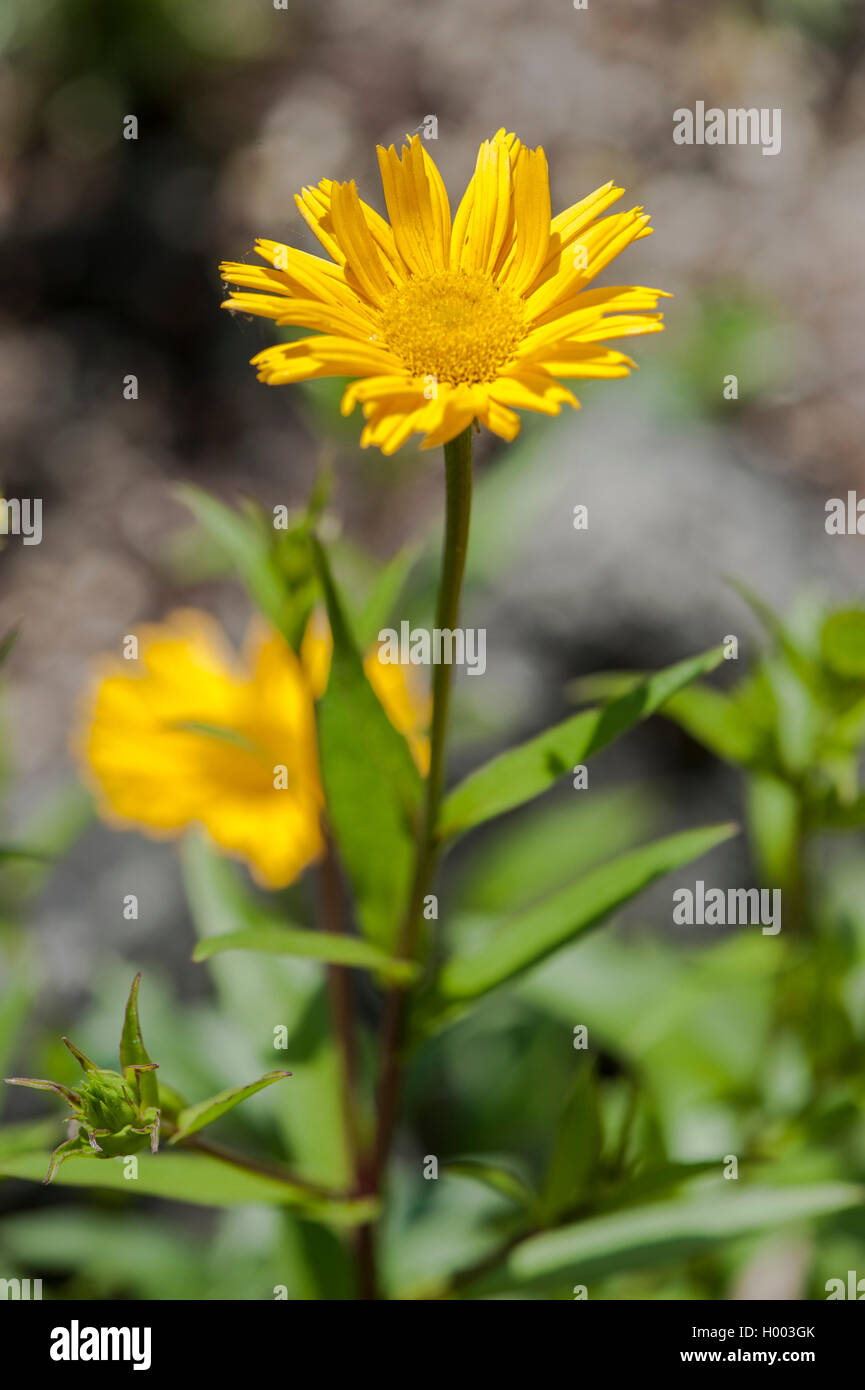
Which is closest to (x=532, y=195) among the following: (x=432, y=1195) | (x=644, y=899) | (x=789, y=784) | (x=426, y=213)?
(x=426, y=213)

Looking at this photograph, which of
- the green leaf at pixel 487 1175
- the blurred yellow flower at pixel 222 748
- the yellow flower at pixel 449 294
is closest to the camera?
the yellow flower at pixel 449 294

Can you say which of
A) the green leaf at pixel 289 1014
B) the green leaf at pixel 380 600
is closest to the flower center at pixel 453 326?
the green leaf at pixel 380 600

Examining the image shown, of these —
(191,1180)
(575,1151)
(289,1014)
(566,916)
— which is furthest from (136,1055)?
(289,1014)

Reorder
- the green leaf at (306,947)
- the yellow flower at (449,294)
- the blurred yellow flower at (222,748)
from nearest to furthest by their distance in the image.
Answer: the yellow flower at (449,294), the green leaf at (306,947), the blurred yellow flower at (222,748)

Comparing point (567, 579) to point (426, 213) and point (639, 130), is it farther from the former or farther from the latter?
point (639, 130)

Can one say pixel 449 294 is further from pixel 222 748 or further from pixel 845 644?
pixel 222 748

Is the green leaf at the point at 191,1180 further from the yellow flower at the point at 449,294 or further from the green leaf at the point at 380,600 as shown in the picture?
the yellow flower at the point at 449,294
